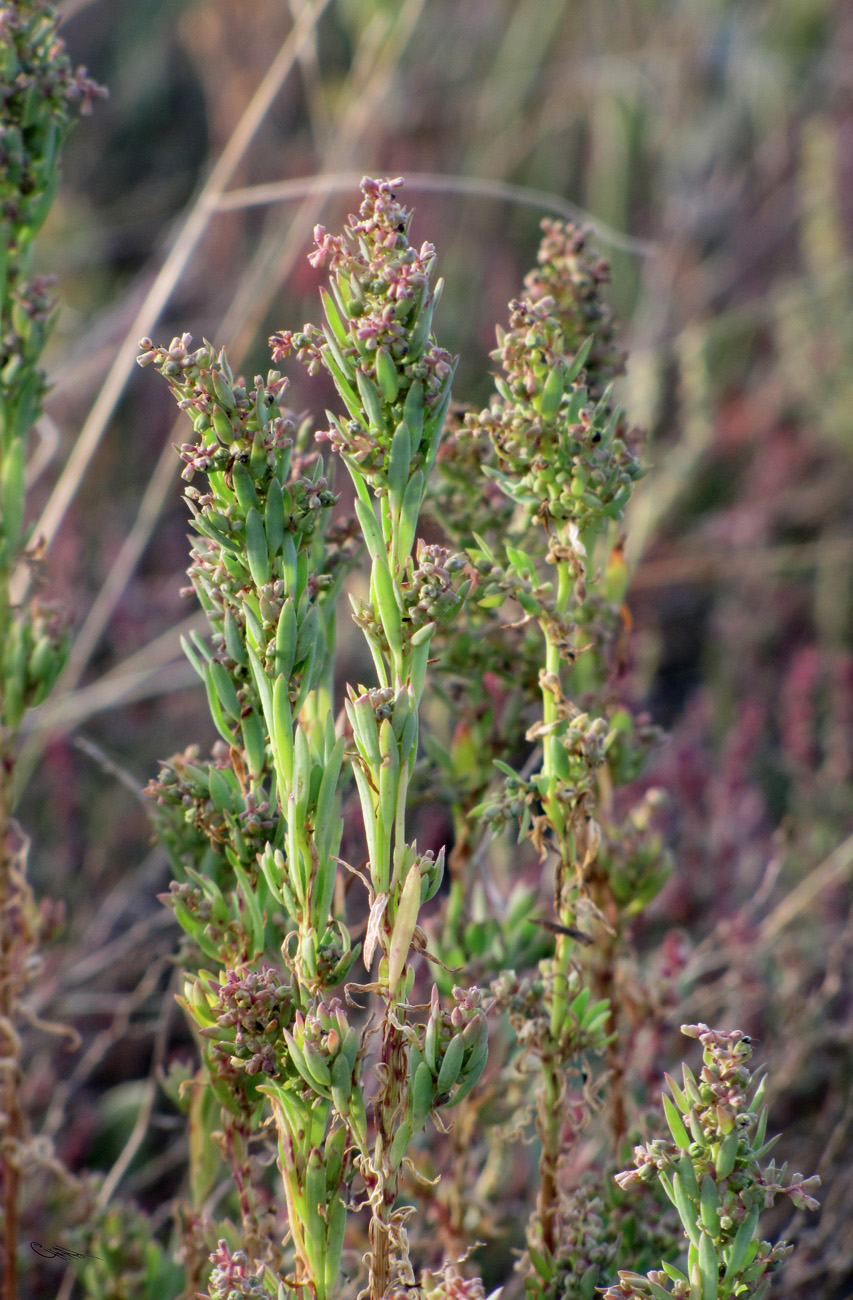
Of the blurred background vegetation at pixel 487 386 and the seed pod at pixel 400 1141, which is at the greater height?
the blurred background vegetation at pixel 487 386

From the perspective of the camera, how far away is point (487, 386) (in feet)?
13.0

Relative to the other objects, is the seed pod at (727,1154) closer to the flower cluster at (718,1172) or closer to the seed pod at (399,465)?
the flower cluster at (718,1172)

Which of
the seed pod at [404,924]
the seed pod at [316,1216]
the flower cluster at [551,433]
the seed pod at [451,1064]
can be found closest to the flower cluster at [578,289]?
the flower cluster at [551,433]

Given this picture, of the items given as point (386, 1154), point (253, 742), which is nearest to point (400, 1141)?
point (386, 1154)

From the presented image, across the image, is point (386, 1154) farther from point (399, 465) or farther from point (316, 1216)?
point (399, 465)

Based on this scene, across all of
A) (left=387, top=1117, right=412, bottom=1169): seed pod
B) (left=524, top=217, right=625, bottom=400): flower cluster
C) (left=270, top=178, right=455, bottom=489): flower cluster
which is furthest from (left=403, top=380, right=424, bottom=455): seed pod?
(left=387, top=1117, right=412, bottom=1169): seed pod

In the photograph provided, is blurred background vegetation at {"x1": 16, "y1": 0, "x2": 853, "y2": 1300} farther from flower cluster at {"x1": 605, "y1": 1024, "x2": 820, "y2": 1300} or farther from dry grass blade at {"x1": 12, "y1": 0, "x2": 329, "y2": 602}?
flower cluster at {"x1": 605, "y1": 1024, "x2": 820, "y2": 1300}

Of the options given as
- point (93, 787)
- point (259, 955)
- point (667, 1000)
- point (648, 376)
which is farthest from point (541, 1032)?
point (648, 376)

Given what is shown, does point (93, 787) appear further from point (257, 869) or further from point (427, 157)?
point (427, 157)

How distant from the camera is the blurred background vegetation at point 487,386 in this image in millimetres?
2227

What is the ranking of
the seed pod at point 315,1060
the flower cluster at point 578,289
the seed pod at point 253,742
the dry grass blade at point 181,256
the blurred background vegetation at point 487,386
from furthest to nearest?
the blurred background vegetation at point 487,386
the dry grass blade at point 181,256
the flower cluster at point 578,289
the seed pod at point 253,742
the seed pod at point 315,1060

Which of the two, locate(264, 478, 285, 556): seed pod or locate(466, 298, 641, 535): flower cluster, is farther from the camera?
locate(466, 298, 641, 535): flower cluster

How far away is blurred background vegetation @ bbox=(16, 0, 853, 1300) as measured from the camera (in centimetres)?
223

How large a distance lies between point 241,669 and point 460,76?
525 cm
